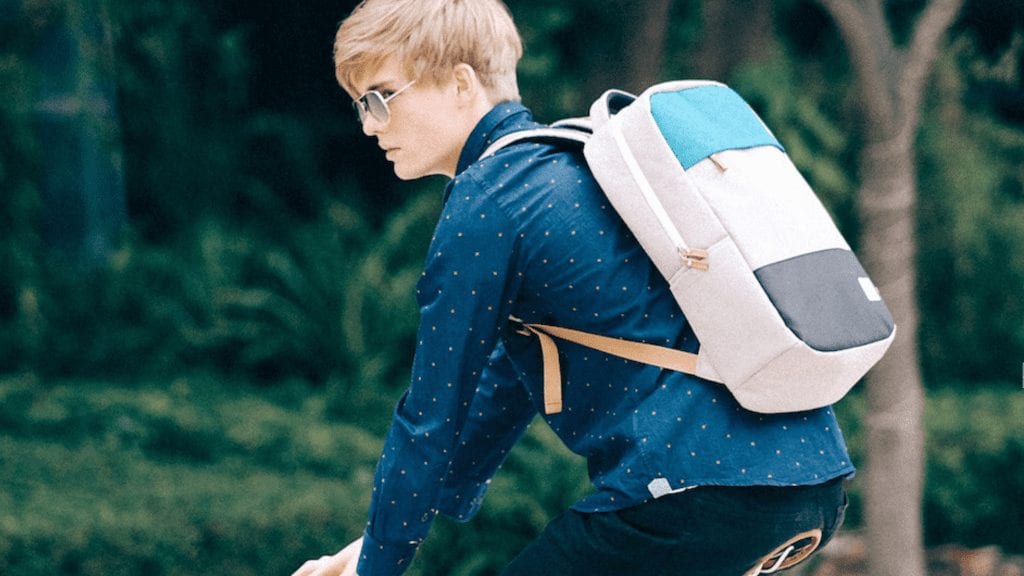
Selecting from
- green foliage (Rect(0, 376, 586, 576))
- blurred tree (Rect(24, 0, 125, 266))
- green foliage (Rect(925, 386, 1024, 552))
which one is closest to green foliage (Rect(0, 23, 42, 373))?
blurred tree (Rect(24, 0, 125, 266))

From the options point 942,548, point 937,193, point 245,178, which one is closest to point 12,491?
point 245,178

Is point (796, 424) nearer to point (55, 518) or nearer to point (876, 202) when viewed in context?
point (876, 202)

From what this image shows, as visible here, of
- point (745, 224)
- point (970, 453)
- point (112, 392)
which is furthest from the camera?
point (112, 392)

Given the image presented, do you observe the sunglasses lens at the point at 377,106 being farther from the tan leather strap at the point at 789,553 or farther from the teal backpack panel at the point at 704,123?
the tan leather strap at the point at 789,553

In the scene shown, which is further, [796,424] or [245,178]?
[245,178]

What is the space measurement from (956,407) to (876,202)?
199cm

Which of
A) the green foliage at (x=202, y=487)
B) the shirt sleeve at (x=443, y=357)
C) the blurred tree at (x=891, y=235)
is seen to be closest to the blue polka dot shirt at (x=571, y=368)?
the shirt sleeve at (x=443, y=357)

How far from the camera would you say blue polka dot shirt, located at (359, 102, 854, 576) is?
1.98 metres

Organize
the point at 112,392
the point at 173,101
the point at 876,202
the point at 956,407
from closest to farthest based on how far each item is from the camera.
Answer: the point at 876,202 < the point at 956,407 < the point at 112,392 < the point at 173,101

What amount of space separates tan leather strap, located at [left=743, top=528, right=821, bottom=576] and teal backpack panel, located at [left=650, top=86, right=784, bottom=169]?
0.57 meters

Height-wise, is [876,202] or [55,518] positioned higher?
[55,518]

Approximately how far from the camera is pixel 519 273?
202 centimetres

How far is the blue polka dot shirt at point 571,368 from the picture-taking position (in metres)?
1.98

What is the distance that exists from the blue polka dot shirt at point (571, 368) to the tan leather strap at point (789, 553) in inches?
4.2
